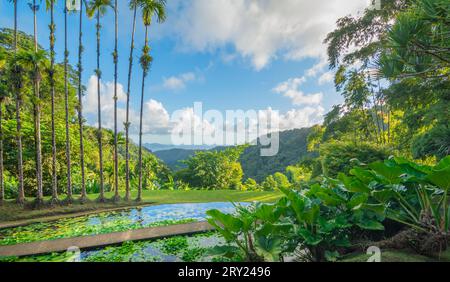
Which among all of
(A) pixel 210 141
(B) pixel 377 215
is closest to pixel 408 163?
(B) pixel 377 215

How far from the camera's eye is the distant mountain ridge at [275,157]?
70.8ft

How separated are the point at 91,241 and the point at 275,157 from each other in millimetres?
20684

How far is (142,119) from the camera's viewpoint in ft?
29.7

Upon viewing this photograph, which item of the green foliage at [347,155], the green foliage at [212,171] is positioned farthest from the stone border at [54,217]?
the green foliage at [212,171]

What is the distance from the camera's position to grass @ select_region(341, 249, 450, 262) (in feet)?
5.69

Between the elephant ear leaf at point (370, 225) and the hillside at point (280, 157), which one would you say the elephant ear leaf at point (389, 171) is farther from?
the hillside at point (280, 157)

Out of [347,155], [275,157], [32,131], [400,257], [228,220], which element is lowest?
[275,157]

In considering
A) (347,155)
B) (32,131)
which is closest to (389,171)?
(347,155)

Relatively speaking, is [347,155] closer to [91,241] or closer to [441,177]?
[441,177]

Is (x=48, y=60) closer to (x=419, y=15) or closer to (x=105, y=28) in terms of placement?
(x=105, y=28)

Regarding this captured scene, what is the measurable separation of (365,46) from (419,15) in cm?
603

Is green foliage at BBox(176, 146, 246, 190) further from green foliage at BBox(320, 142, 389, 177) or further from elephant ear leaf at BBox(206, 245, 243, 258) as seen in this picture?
elephant ear leaf at BBox(206, 245, 243, 258)

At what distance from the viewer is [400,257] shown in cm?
179

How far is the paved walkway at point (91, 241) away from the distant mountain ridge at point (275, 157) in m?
16.0
